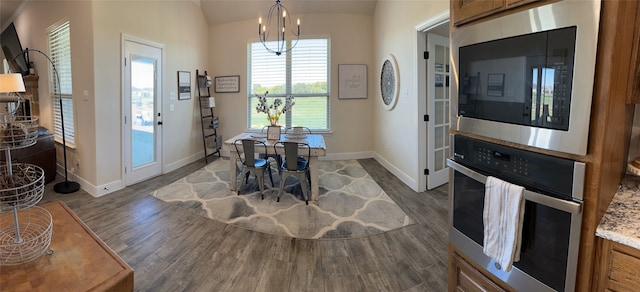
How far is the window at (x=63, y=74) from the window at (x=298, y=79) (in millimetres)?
2811

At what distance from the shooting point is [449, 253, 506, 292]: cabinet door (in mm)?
1396

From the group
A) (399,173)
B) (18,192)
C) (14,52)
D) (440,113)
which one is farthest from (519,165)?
(14,52)

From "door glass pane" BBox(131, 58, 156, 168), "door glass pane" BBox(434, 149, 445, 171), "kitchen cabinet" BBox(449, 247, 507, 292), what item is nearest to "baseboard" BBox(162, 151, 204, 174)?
"door glass pane" BBox(131, 58, 156, 168)

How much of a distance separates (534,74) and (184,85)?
5.42 m

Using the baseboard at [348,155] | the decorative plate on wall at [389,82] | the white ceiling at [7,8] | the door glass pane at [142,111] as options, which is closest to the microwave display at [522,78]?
the decorative plate on wall at [389,82]

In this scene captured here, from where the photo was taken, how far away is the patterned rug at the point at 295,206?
2.98 meters

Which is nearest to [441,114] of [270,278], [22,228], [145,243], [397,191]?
[397,191]

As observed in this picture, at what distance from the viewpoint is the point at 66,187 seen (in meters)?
4.03

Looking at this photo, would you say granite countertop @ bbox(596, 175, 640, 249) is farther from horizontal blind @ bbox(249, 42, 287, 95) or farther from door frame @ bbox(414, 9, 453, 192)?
horizontal blind @ bbox(249, 42, 287, 95)

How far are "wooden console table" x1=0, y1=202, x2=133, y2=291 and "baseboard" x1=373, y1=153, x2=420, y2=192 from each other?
360cm

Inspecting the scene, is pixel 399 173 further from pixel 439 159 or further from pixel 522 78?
pixel 522 78

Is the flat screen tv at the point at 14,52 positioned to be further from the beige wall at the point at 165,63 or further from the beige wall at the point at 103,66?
the beige wall at the point at 165,63

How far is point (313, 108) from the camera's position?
6.06m

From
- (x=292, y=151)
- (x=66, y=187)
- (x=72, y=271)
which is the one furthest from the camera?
(x=66, y=187)
